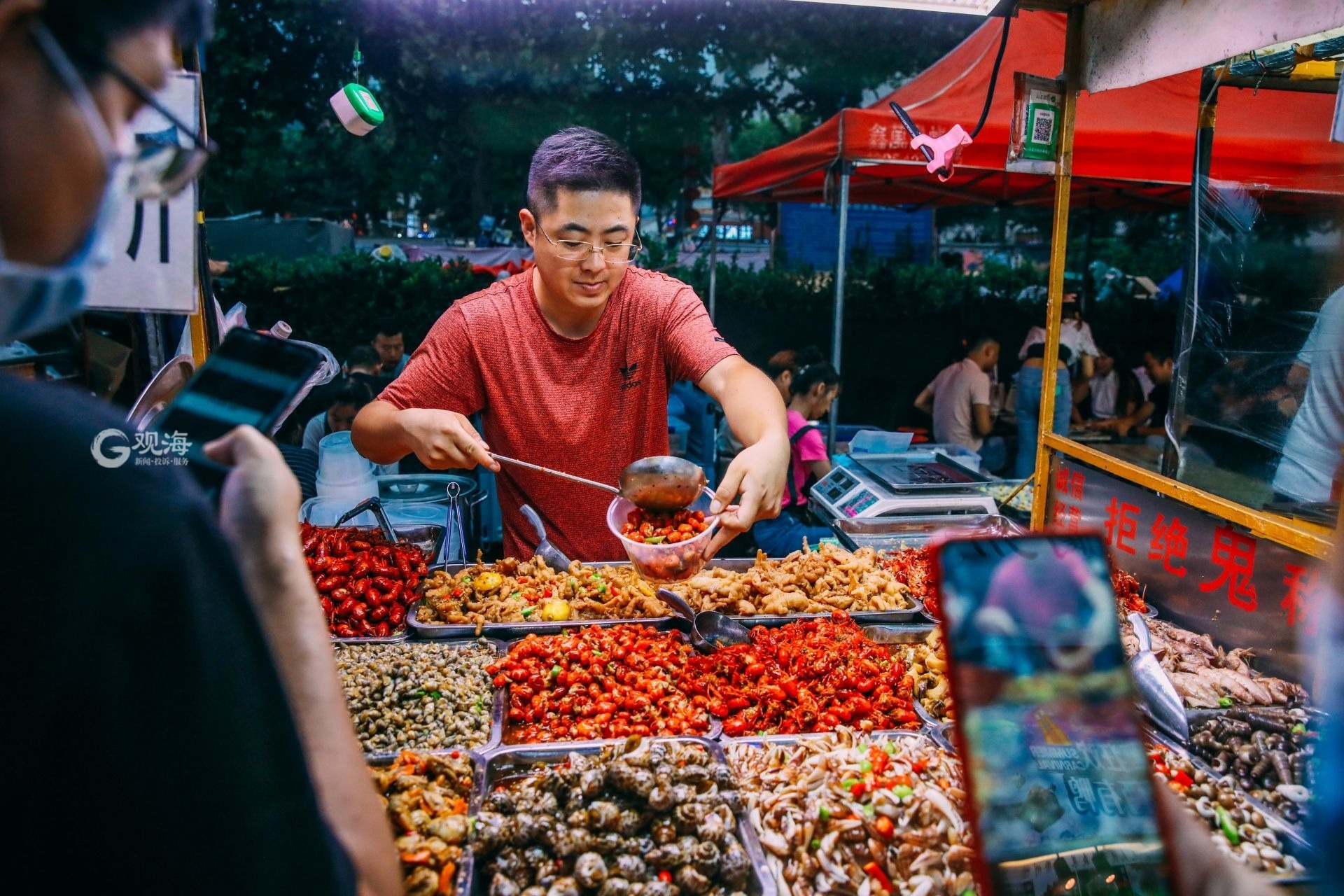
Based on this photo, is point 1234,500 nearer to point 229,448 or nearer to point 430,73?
point 229,448

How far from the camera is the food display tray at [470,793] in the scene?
164 centimetres

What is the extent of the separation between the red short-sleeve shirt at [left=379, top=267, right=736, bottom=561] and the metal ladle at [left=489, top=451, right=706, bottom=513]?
0.61 m

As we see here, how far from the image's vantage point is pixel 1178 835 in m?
1.17

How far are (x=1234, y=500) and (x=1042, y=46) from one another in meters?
6.02

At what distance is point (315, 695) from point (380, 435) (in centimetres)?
204

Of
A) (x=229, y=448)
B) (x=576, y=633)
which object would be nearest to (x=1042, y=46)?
(x=576, y=633)

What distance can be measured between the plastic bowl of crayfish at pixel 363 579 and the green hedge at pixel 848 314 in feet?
30.4

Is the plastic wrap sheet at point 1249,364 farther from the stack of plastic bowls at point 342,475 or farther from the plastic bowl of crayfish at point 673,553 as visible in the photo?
the stack of plastic bowls at point 342,475

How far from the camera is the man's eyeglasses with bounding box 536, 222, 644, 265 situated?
2.85 metres

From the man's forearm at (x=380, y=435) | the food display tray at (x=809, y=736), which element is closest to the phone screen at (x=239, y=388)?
the food display tray at (x=809, y=736)

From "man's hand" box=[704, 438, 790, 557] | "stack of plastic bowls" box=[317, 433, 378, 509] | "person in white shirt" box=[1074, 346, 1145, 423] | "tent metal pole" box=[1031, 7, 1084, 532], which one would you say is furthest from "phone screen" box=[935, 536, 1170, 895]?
"person in white shirt" box=[1074, 346, 1145, 423]

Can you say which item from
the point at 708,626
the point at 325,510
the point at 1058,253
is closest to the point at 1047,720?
the point at 708,626

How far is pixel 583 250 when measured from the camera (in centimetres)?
286

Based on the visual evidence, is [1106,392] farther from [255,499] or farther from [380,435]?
[255,499]
